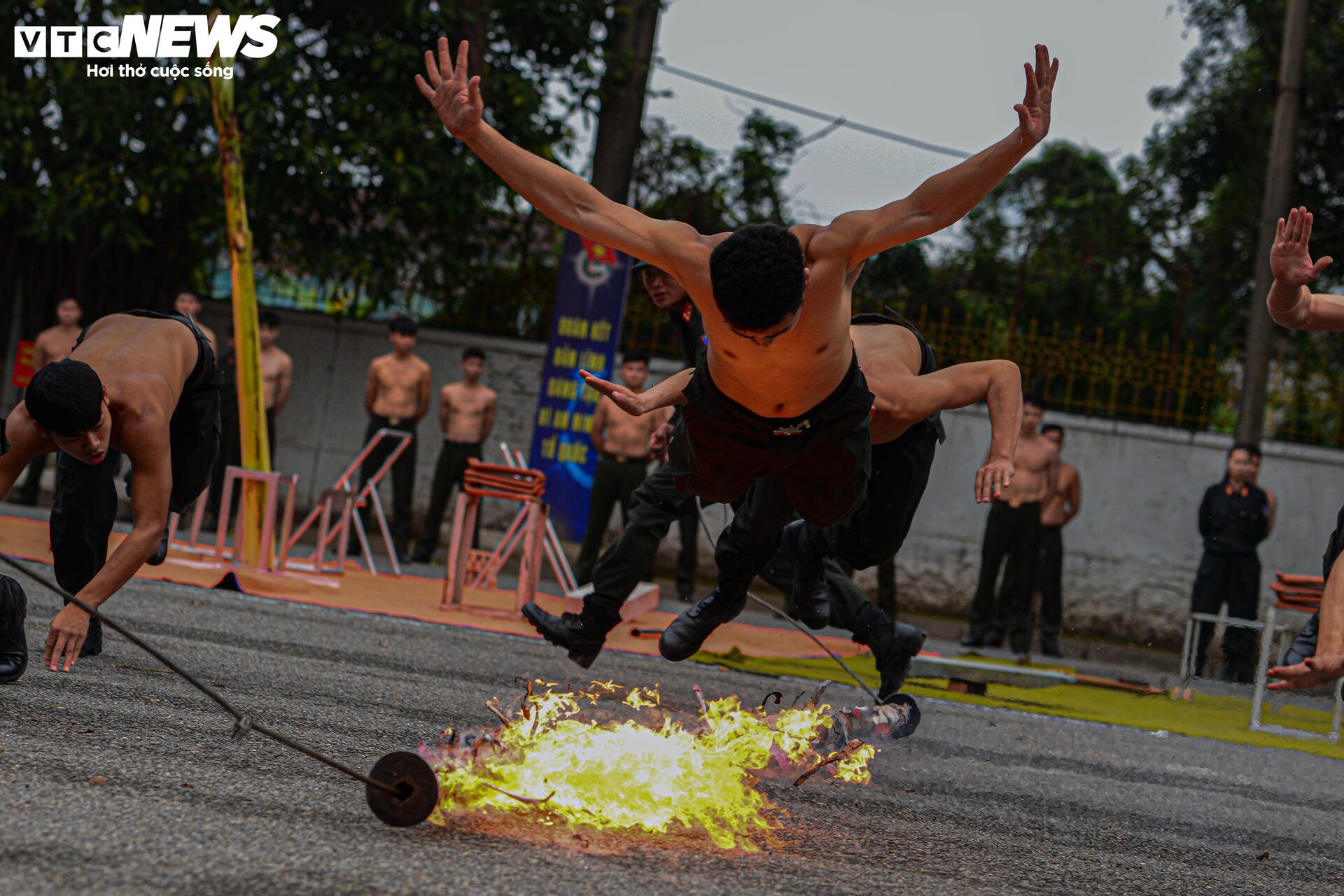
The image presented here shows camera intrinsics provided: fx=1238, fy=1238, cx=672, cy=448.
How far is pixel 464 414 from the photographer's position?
11492mm

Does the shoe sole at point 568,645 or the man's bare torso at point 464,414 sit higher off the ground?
the man's bare torso at point 464,414

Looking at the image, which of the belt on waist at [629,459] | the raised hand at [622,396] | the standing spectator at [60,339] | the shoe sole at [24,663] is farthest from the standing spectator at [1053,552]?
the standing spectator at [60,339]

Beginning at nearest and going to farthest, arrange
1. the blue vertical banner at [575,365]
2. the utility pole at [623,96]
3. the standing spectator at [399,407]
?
the standing spectator at [399,407] < the blue vertical banner at [575,365] < the utility pole at [623,96]

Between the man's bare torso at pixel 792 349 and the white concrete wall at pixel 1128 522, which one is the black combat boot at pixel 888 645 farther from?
the white concrete wall at pixel 1128 522

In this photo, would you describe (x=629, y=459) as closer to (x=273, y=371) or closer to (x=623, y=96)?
(x=273, y=371)

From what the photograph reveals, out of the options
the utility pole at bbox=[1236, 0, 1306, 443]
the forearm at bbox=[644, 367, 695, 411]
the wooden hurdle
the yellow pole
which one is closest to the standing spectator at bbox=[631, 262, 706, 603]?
the forearm at bbox=[644, 367, 695, 411]

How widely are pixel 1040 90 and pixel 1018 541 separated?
7551 millimetres

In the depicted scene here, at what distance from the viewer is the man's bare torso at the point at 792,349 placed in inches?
132

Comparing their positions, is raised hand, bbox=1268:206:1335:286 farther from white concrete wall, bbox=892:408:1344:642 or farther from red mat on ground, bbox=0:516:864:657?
white concrete wall, bbox=892:408:1344:642

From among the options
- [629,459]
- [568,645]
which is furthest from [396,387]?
[568,645]

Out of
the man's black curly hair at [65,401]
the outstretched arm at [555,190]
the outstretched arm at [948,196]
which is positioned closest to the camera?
the outstretched arm at [948,196]

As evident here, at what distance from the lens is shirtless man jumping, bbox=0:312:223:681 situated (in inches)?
144

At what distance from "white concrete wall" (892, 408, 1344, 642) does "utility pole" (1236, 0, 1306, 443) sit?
71 cm

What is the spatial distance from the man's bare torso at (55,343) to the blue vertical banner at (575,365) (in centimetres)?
415
